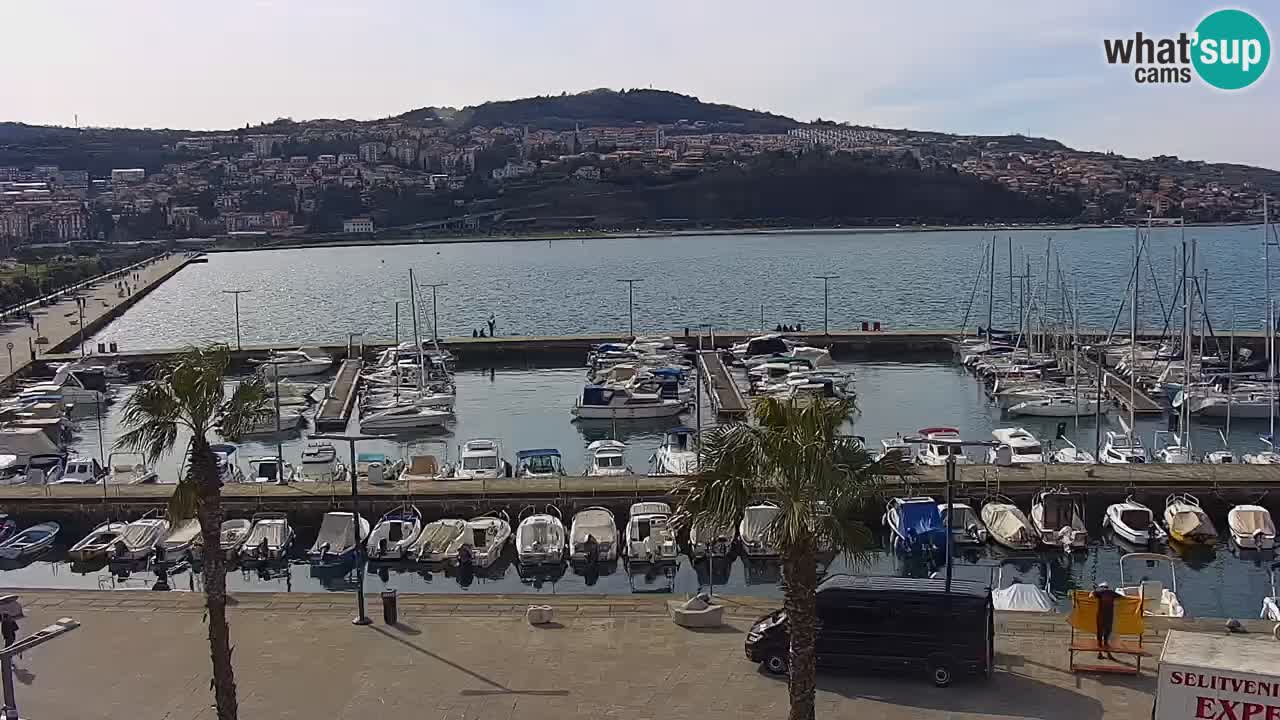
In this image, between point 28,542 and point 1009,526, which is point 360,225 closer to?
point 28,542

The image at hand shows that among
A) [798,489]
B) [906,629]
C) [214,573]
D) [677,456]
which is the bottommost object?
[677,456]

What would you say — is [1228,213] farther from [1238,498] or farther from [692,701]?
[692,701]

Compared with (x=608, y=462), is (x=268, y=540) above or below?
below

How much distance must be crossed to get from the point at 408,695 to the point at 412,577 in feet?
28.6

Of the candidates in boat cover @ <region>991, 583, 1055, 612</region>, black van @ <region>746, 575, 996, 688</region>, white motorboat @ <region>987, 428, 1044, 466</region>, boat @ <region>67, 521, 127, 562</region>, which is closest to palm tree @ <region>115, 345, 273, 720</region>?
black van @ <region>746, 575, 996, 688</region>

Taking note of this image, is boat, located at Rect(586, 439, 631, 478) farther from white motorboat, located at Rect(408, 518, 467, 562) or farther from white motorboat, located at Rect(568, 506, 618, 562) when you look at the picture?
white motorboat, located at Rect(408, 518, 467, 562)

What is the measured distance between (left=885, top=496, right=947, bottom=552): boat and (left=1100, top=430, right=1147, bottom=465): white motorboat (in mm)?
6013

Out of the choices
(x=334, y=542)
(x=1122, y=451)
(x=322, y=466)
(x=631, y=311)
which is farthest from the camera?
(x=631, y=311)

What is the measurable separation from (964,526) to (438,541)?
9.03m

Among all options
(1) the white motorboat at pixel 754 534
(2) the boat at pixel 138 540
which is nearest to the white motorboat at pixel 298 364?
(2) the boat at pixel 138 540

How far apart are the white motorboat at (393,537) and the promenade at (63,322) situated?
2399 centimetres

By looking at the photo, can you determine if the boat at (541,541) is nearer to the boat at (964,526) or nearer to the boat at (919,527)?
the boat at (919,527)

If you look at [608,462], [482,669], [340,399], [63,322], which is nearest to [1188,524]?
[608,462]

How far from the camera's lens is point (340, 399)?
123ft
